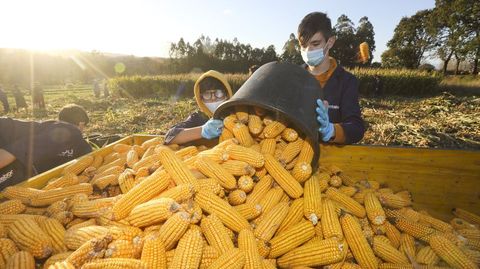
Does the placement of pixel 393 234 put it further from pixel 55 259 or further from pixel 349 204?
pixel 55 259

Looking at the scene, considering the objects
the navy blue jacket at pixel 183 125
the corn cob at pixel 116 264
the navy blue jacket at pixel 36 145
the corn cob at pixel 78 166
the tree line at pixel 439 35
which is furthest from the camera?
the tree line at pixel 439 35

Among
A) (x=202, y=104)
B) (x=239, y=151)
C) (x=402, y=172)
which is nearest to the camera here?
(x=239, y=151)

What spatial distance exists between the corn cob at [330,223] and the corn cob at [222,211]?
2.07ft

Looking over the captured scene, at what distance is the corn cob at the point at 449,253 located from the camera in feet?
7.17

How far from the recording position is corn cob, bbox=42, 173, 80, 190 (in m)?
2.88

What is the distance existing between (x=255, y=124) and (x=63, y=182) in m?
2.15

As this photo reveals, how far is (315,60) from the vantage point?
363 cm

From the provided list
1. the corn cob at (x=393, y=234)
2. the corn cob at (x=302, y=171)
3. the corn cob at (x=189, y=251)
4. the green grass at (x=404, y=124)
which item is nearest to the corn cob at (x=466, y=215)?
the corn cob at (x=393, y=234)

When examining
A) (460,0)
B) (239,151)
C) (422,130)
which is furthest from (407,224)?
(460,0)

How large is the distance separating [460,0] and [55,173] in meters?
64.7

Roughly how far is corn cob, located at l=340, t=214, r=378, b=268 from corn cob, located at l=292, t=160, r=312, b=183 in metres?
0.48

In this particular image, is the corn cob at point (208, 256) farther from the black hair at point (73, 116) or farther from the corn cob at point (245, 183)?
the black hair at point (73, 116)

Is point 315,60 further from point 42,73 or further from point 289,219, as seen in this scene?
point 42,73

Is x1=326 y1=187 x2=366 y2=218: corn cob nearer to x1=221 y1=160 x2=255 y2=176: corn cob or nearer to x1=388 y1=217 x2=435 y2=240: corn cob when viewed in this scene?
x1=388 y1=217 x2=435 y2=240: corn cob
